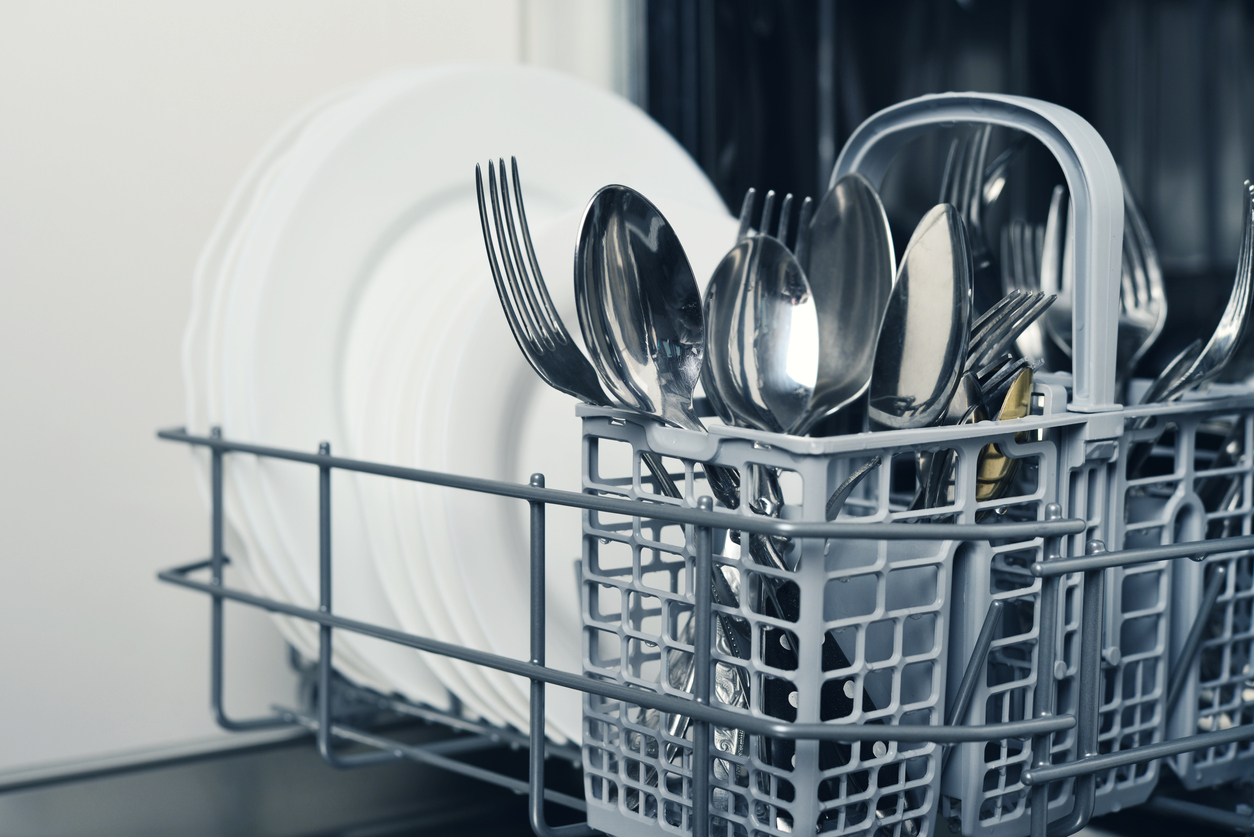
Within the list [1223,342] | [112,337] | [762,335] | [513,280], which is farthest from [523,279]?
[112,337]

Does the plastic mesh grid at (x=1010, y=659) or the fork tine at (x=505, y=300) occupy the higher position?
the fork tine at (x=505, y=300)

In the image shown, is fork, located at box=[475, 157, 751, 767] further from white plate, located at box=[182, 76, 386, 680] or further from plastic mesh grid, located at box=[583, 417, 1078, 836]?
white plate, located at box=[182, 76, 386, 680]

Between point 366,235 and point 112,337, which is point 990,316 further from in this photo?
point 112,337

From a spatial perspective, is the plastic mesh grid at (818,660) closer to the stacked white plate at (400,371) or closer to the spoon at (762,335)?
the spoon at (762,335)

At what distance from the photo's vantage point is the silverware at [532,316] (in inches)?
20.5

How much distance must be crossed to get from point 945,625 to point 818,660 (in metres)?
0.06

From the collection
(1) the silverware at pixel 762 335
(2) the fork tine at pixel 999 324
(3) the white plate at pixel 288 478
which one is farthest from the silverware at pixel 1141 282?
(3) the white plate at pixel 288 478

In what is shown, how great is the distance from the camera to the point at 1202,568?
60cm

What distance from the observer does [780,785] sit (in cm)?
51

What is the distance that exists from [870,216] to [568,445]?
263 mm

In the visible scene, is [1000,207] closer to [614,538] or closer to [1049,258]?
[1049,258]

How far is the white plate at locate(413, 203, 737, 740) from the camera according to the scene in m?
0.66

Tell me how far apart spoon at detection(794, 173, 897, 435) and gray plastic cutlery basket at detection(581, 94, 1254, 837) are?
0.05 metres

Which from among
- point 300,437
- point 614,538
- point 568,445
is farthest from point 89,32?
point 614,538
